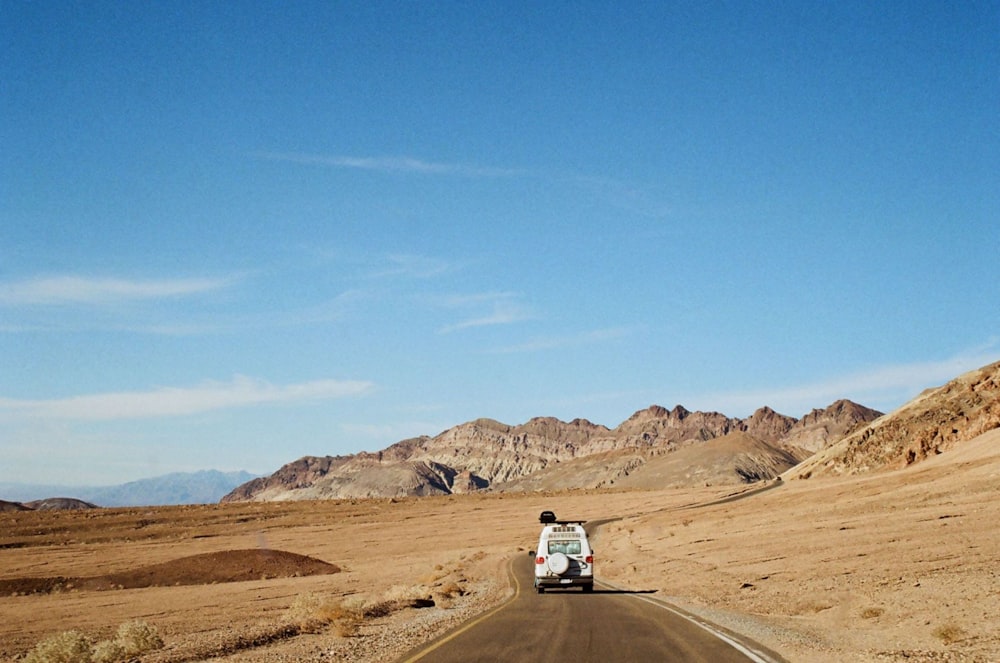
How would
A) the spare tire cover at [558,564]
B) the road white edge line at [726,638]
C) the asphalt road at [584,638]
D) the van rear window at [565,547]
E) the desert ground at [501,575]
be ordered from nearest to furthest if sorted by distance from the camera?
the road white edge line at [726,638] → the asphalt road at [584,638] → the desert ground at [501,575] → the spare tire cover at [558,564] → the van rear window at [565,547]

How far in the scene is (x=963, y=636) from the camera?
1702 centimetres

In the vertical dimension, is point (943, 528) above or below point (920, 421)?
below

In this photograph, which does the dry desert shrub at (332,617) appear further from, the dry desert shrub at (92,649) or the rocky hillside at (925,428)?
the rocky hillside at (925,428)

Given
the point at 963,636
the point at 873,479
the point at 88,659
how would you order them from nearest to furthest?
the point at 963,636
the point at 88,659
the point at 873,479

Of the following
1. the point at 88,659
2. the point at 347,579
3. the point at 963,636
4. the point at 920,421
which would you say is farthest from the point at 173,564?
the point at 920,421

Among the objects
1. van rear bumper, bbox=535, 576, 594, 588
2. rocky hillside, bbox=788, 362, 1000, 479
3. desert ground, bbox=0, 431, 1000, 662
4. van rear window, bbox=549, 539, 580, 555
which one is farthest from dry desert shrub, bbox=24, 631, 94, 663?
rocky hillside, bbox=788, 362, 1000, 479

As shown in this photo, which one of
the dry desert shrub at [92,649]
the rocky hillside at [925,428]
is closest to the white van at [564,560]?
the dry desert shrub at [92,649]

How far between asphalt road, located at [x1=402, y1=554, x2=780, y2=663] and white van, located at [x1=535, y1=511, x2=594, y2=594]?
361 centimetres

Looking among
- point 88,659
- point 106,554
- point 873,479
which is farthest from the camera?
point 106,554

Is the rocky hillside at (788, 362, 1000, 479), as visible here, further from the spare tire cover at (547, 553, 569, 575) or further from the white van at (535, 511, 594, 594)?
the spare tire cover at (547, 553, 569, 575)

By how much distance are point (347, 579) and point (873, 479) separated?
3986 centimetres

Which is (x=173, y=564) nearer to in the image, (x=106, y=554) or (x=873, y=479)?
(x=106, y=554)

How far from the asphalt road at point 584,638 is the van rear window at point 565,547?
13.6 feet

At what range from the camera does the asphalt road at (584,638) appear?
13.8 meters
